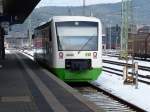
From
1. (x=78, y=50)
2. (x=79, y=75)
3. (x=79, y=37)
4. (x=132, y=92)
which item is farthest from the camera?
(x=79, y=37)

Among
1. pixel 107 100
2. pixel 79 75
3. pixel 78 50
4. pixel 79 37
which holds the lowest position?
pixel 107 100

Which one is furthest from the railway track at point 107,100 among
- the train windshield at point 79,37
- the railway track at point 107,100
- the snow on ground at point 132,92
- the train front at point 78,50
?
the train windshield at point 79,37

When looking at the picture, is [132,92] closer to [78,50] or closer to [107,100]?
[107,100]

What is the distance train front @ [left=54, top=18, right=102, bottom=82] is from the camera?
2036 centimetres

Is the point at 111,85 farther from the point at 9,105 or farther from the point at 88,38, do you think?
the point at 9,105

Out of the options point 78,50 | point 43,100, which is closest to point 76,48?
point 78,50

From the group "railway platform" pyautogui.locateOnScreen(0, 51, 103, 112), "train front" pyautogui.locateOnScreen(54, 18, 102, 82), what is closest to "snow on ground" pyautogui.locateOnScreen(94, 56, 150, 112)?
"train front" pyautogui.locateOnScreen(54, 18, 102, 82)

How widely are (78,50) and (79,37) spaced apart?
559 millimetres

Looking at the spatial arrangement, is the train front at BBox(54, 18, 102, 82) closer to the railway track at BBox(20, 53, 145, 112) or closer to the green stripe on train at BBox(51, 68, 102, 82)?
the green stripe on train at BBox(51, 68, 102, 82)

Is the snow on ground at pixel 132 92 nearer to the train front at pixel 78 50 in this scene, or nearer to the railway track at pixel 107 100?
the railway track at pixel 107 100

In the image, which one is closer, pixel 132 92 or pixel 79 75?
pixel 132 92

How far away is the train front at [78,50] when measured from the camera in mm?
20359

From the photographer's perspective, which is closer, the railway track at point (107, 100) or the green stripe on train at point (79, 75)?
the railway track at point (107, 100)

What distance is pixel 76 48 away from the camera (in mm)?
20656
